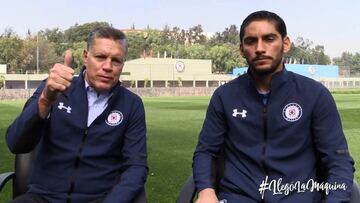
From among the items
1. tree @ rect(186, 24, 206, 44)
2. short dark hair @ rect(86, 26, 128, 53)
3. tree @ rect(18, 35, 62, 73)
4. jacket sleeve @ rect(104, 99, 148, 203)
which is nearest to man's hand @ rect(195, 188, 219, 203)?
jacket sleeve @ rect(104, 99, 148, 203)

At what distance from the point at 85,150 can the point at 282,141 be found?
3.79ft

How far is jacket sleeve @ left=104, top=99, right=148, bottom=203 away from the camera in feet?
9.49

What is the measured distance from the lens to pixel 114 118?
10.2ft

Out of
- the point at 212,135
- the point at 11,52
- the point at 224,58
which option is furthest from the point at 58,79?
the point at 224,58

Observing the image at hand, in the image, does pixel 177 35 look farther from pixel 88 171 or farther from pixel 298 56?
pixel 88 171

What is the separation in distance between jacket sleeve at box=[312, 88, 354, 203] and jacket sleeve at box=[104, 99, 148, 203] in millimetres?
1024

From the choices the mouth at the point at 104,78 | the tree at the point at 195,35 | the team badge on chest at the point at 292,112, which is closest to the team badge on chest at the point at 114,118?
the mouth at the point at 104,78

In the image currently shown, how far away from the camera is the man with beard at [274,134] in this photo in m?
2.92

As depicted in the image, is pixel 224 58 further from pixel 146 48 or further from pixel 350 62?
pixel 350 62

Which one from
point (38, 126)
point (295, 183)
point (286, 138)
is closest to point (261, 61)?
point (286, 138)

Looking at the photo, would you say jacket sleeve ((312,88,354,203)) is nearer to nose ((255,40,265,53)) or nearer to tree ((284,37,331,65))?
nose ((255,40,265,53))

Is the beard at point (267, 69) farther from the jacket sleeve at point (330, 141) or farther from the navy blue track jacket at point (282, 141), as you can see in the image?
the jacket sleeve at point (330, 141)

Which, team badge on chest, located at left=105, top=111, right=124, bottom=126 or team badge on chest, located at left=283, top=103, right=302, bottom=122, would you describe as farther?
team badge on chest, located at left=105, top=111, right=124, bottom=126

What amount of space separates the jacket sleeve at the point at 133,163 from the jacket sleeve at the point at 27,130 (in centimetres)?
52
